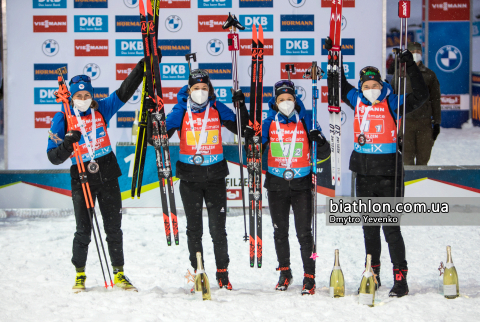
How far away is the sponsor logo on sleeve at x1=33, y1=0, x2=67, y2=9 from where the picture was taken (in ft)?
21.5

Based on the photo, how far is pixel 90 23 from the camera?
21.5ft

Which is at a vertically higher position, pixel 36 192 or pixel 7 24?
pixel 7 24

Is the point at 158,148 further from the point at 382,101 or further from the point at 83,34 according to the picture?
the point at 83,34

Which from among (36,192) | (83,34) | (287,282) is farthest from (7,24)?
(287,282)

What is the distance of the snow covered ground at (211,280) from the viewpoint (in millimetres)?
3027

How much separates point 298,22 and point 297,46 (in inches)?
13.1

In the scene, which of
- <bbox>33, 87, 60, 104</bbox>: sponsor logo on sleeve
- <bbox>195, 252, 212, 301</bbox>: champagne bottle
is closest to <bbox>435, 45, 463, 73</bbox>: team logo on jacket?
<bbox>33, 87, 60, 104</bbox>: sponsor logo on sleeve

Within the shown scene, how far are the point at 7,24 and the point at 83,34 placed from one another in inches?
43.4

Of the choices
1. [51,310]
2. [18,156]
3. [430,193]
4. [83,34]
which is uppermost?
[83,34]

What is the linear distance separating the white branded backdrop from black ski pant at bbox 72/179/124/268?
11.0 ft

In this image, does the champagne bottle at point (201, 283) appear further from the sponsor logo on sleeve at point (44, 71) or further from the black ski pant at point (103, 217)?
the sponsor logo on sleeve at point (44, 71)

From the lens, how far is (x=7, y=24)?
659 cm

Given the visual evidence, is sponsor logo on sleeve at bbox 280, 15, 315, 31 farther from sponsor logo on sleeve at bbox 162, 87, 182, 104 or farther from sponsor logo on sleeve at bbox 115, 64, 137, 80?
sponsor logo on sleeve at bbox 115, 64, 137, 80

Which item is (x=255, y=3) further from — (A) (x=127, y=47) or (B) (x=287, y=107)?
(B) (x=287, y=107)
